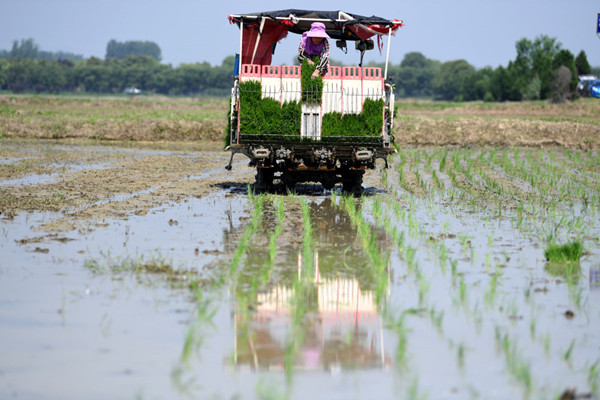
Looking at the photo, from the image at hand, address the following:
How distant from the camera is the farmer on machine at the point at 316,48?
1387cm

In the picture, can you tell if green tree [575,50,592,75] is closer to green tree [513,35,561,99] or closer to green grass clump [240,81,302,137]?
green tree [513,35,561,99]

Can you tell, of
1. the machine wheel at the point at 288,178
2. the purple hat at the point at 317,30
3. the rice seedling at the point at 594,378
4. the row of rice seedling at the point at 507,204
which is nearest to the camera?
the rice seedling at the point at 594,378

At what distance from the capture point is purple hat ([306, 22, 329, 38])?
540 inches

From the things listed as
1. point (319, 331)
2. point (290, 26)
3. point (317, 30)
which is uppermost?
point (290, 26)

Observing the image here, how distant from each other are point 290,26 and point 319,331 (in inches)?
383

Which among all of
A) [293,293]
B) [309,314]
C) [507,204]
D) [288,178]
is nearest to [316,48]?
[288,178]

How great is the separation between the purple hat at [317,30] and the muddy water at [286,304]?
300cm

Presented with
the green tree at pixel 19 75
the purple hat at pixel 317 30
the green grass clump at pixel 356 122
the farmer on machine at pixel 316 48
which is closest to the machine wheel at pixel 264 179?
the green grass clump at pixel 356 122

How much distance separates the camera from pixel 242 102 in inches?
541

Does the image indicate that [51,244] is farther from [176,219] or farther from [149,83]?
[149,83]

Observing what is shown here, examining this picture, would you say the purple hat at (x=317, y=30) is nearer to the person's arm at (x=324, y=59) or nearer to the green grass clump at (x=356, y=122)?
the person's arm at (x=324, y=59)

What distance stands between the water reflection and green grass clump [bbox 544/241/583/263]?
1.95 metres

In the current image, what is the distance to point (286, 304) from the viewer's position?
6.84 m

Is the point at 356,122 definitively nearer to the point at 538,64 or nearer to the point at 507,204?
the point at 507,204
